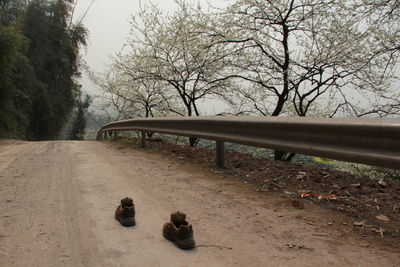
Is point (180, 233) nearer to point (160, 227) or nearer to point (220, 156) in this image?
point (160, 227)

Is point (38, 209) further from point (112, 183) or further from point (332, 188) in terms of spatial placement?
point (332, 188)

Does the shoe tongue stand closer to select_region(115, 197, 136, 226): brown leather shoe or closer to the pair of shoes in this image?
the pair of shoes

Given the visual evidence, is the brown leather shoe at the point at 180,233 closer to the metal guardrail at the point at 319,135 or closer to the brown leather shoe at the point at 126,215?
the brown leather shoe at the point at 126,215

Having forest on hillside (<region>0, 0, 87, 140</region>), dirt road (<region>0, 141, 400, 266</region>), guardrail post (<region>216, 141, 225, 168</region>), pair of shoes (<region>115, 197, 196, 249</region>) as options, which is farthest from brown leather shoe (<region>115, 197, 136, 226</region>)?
forest on hillside (<region>0, 0, 87, 140</region>)

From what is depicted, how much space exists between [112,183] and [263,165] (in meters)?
2.61

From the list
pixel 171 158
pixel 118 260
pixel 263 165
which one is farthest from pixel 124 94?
pixel 118 260

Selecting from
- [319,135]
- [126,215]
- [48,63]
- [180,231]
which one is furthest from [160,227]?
[48,63]

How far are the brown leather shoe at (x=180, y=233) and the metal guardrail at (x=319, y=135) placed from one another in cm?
169

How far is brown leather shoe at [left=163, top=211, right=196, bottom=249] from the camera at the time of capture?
2324 mm

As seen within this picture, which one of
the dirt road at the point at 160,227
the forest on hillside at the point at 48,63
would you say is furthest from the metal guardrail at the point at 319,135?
the forest on hillside at the point at 48,63

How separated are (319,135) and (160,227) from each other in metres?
1.87

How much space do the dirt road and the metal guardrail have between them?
0.63m

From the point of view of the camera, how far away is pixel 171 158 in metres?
6.77

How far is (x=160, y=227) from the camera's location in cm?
270
